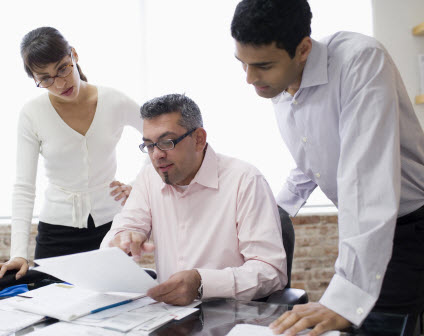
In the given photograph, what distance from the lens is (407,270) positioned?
53.8 inches

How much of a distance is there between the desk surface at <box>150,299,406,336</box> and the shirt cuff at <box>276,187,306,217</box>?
1.95 ft

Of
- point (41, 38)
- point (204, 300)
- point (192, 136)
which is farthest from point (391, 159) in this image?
point (41, 38)

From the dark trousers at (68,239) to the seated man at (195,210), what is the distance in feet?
1.33

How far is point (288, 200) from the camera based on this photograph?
189cm

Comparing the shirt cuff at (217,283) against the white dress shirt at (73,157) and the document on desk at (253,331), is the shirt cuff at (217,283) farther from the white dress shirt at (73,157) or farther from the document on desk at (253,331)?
the white dress shirt at (73,157)

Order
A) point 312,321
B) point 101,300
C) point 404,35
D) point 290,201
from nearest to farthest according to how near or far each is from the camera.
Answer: point 312,321 → point 101,300 → point 290,201 → point 404,35

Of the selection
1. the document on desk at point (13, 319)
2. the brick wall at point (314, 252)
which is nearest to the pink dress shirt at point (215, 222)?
the document on desk at point (13, 319)

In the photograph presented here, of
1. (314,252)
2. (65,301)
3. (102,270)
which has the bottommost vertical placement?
(314,252)

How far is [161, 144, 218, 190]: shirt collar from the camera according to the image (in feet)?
6.10

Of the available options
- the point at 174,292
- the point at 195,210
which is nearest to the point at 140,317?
the point at 174,292

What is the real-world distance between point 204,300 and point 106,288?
31 centimetres

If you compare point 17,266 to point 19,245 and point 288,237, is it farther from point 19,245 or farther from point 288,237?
point 288,237

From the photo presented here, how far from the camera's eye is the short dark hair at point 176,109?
1.81 m

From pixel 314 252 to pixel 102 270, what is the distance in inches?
91.1
